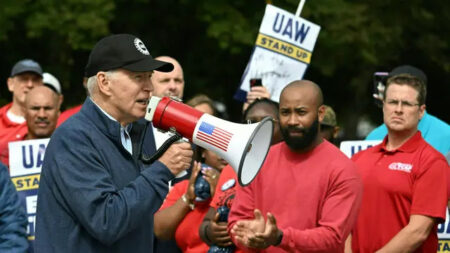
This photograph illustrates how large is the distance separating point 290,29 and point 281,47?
184 millimetres

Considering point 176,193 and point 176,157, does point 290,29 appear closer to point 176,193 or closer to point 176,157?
point 176,193

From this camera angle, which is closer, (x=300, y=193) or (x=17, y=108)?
(x=300, y=193)

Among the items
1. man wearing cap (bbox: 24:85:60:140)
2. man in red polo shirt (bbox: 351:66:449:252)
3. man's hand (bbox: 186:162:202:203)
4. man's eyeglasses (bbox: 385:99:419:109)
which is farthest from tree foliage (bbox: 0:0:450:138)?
man's hand (bbox: 186:162:202:203)

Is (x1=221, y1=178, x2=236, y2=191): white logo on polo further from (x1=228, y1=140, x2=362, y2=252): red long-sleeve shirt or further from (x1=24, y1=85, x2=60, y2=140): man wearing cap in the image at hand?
(x1=24, y1=85, x2=60, y2=140): man wearing cap

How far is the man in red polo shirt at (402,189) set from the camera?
6.14 metres

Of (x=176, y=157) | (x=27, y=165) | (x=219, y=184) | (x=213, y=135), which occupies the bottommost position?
(x=27, y=165)

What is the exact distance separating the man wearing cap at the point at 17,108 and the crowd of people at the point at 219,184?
203 centimetres

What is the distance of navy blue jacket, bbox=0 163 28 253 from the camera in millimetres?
5812

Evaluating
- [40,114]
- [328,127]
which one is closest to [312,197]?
[328,127]

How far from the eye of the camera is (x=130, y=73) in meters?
4.75

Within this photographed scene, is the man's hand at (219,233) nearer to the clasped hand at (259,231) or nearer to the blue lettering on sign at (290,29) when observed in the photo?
the clasped hand at (259,231)

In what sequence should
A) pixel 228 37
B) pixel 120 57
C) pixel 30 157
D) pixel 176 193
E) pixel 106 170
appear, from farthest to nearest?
pixel 228 37 → pixel 30 157 → pixel 176 193 → pixel 120 57 → pixel 106 170

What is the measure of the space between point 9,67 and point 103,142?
37.8 feet

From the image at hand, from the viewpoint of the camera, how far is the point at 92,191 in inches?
176
